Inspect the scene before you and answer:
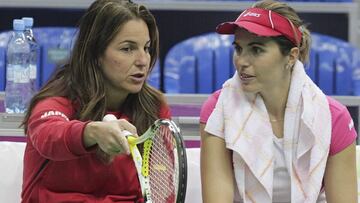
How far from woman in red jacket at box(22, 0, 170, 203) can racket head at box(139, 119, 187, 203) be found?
25cm

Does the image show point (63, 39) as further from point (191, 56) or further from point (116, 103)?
point (116, 103)

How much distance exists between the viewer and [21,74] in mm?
3424

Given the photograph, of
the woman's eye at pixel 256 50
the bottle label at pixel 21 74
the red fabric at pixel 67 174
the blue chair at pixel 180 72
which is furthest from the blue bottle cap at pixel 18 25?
the blue chair at pixel 180 72

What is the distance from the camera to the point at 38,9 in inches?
210

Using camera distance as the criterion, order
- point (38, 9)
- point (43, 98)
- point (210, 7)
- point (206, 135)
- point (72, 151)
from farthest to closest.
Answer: point (38, 9) → point (210, 7) → point (206, 135) → point (43, 98) → point (72, 151)

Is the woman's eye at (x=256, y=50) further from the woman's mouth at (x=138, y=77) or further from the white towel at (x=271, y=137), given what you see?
the woman's mouth at (x=138, y=77)

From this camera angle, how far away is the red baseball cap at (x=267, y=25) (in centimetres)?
248

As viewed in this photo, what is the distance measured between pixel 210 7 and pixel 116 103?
2550 mm

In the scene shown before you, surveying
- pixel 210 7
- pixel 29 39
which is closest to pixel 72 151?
pixel 29 39

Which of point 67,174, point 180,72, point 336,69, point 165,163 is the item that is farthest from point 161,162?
point 336,69

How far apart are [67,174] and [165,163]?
392 mm

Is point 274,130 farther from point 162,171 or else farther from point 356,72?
point 356,72

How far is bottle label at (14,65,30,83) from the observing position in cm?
339

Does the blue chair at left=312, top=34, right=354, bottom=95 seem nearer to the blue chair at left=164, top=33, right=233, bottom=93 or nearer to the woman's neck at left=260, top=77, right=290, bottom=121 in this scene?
the blue chair at left=164, top=33, right=233, bottom=93
